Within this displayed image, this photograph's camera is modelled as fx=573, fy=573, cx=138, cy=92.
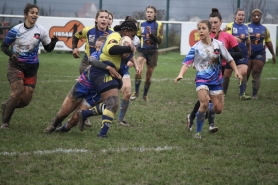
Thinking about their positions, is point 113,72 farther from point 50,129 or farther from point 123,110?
point 123,110

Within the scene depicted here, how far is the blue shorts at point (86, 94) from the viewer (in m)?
8.55

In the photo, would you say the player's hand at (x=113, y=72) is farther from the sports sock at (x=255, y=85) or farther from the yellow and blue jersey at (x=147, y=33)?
the sports sock at (x=255, y=85)

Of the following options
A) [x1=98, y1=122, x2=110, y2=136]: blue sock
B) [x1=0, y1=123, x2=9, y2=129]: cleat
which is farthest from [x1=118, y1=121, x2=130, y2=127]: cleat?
[x1=0, y1=123, x2=9, y2=129]: cleat

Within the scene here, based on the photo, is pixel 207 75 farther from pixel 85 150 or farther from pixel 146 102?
pixel 146 102

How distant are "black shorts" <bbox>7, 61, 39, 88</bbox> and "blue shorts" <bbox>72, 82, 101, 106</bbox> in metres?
1.11

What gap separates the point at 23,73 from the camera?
30.4ft

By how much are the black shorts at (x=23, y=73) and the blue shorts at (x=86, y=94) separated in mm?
1110

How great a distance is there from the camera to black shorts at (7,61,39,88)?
916cm

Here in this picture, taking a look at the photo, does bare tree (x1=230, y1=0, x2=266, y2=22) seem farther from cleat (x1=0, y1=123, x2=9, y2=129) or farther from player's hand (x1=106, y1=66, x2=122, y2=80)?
player's hand (x1=106, y1=66, x2=122, y2=80)

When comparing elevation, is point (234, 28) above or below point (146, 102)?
above

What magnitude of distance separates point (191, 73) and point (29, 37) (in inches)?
481

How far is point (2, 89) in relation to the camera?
14.5 metres

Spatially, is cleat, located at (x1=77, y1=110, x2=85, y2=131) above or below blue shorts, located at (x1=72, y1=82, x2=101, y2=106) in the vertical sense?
below

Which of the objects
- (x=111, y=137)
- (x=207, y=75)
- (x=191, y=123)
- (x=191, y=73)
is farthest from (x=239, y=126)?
(x=191, y=73)
